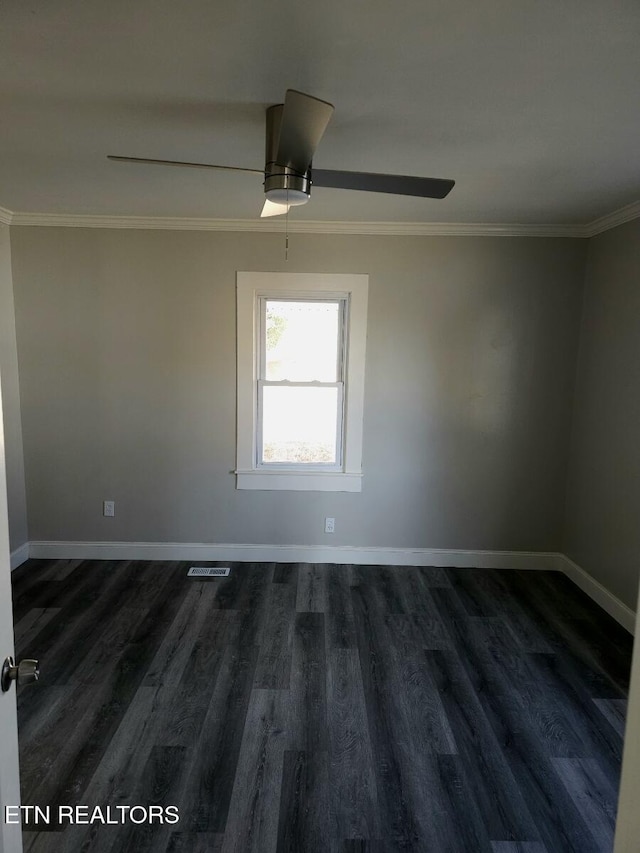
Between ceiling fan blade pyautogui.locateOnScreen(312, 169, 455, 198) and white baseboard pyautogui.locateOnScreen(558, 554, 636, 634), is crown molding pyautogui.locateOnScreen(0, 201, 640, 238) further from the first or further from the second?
white baseboard pyautogui.locateOnScreen(558, 554, 636, 634)

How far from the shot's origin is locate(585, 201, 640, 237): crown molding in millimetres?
2971

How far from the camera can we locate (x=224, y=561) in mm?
3838

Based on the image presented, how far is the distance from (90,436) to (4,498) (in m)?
2.95

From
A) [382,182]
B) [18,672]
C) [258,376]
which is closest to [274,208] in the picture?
[382,182]

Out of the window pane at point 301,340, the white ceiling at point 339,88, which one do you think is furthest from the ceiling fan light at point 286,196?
the window pane at point 301,340

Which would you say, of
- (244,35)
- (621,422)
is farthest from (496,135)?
(621,422)

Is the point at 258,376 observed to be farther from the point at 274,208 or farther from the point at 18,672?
the point at 18,672

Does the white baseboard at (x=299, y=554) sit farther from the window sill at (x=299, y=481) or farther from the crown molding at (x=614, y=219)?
the crown molding at (x=614, y=219)

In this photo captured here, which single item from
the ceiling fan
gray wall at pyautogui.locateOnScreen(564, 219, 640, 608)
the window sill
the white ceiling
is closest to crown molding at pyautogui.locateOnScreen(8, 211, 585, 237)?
gray wall at pyautogui.locateOnScreen(564, 219, 640, 608)

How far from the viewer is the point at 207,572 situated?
12.0 feet

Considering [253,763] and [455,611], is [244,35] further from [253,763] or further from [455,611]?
[455,611]

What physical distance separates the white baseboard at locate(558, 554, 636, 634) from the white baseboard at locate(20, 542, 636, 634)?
9 centimetres

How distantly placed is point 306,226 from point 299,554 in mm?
2442

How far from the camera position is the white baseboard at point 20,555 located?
3.58 meters
